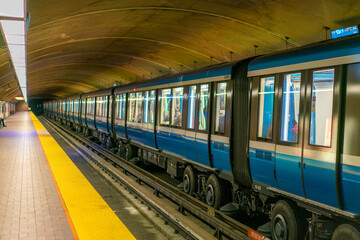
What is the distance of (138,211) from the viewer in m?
7.77

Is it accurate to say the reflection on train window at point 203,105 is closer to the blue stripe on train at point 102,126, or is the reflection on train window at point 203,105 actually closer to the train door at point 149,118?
the train door at point 149,118

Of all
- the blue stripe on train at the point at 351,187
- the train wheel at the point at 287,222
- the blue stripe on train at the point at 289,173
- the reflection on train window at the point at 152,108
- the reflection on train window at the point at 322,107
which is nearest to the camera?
the blue stripe on train at the point at 351,187

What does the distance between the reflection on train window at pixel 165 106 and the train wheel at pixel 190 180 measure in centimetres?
153

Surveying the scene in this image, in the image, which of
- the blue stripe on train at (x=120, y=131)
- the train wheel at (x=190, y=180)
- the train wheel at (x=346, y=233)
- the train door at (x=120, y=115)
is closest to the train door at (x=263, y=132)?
the train wheel at (x=346, y=233)

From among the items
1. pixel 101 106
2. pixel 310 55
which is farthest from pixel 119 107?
pixel 310 55

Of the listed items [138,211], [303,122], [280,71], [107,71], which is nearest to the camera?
[303,122]

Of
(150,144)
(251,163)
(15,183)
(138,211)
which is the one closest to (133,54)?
(150,144)

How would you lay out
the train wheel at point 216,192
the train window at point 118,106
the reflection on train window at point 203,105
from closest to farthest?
the train wheel at point 216,192, the reflection on train window at point 203,105, the train window at point 118,106

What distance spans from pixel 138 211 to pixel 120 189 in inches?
71.9

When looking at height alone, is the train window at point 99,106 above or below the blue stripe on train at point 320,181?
above

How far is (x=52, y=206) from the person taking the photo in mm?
7594

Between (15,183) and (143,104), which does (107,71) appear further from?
(15,183)

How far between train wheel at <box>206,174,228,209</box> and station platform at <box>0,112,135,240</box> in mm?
2056

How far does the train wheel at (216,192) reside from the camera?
758 cm
